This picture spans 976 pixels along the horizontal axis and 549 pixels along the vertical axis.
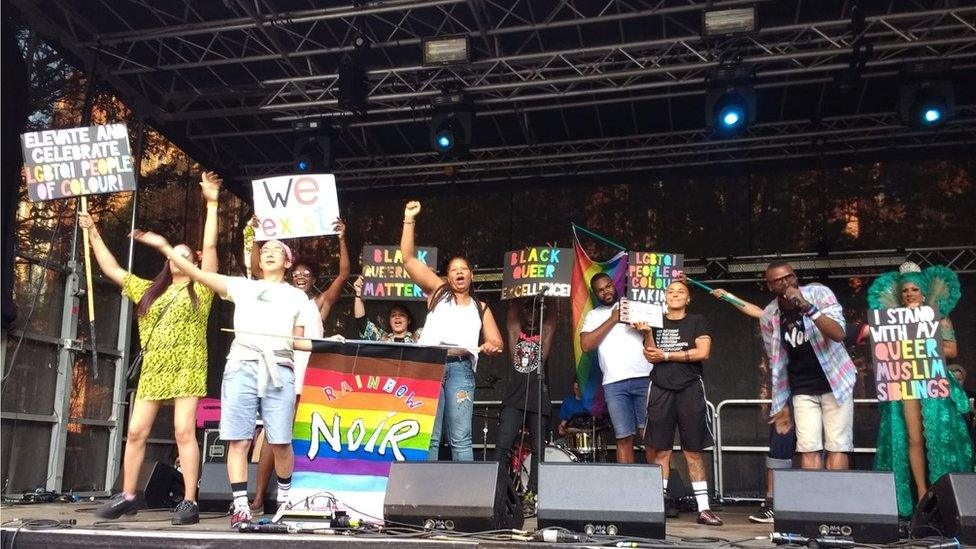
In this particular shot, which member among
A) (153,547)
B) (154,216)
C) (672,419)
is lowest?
(153,547)

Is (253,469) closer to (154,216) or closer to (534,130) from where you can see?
(154,216)

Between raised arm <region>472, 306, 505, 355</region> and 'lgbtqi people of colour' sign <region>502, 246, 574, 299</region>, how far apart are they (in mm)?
1132

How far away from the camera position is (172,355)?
16.2 feet

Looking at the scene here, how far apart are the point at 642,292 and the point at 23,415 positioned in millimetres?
6107

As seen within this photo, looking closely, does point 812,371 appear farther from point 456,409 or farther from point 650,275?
point 650,275

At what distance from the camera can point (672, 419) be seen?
5.64 metres

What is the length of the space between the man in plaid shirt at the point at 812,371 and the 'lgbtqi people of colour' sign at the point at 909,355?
22 centimetres

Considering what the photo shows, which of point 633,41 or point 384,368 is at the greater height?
point 633,41

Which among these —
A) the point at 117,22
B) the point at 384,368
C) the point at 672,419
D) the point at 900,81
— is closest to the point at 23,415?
the point at 117,22

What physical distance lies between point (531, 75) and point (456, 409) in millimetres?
5092

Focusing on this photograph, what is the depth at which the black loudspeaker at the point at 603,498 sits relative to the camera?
3.94 metres

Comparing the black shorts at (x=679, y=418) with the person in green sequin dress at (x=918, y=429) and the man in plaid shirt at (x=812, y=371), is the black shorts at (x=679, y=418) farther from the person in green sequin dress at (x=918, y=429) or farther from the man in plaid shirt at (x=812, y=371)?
the person in green sequin dress at (x=918, y=429)

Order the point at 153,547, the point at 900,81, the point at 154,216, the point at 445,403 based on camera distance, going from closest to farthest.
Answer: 1. the point at 153,547
2. the point at 445,403
3. the point at 900,81
4. the point at 154,216

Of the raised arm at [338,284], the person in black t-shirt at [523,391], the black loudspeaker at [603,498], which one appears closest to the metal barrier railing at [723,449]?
the person in black t-shirt at [523,391]
